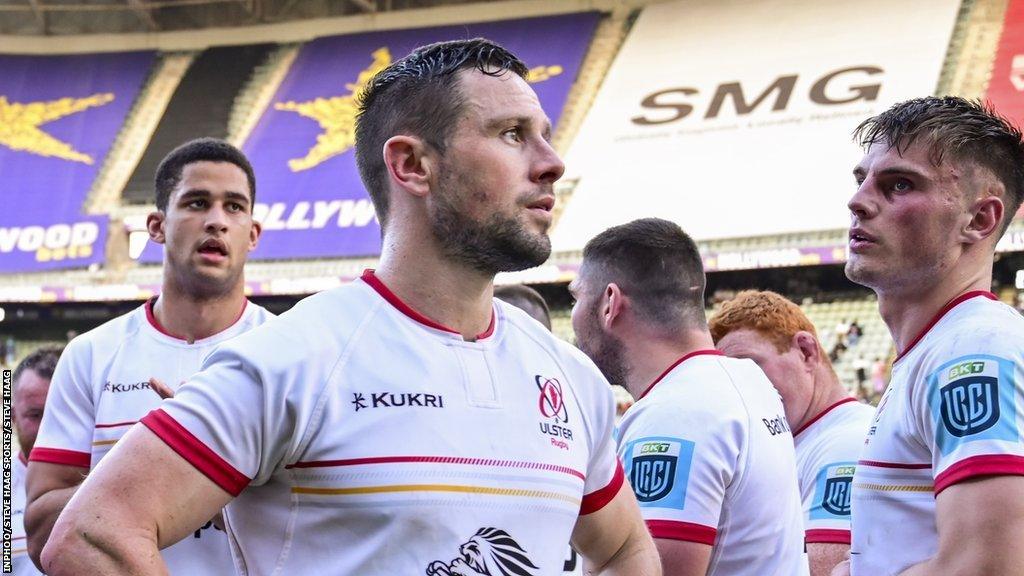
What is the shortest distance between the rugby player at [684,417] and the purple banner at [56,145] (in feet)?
78.7

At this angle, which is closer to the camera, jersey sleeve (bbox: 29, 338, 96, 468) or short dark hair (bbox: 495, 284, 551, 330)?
jersey sleeve (bbox: 29, 338, 96, 468)

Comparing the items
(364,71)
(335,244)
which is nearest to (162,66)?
(364,71)

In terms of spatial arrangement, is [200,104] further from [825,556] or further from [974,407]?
[974,407]

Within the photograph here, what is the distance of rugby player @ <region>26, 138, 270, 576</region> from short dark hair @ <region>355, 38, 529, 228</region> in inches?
67.8

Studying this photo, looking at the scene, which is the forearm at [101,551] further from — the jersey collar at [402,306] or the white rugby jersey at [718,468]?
the white rugby jersey at [718,468]

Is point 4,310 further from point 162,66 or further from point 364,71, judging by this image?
point 364,71

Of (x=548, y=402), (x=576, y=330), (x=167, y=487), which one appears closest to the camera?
(x=167, y=487)

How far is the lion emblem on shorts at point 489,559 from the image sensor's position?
226 cm

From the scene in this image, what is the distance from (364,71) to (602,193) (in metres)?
7.32

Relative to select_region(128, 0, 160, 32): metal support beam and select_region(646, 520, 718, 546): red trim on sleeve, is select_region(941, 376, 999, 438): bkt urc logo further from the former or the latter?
select_region(128, 0, 160, 32): metal support beam

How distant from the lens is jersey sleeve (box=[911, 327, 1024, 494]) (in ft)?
8.78

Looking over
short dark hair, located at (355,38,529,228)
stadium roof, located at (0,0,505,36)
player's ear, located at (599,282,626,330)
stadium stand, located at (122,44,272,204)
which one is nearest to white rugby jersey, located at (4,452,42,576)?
player's ear, located at (599,282,626,330)

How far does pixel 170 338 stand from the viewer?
4.43 meters

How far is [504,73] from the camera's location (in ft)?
8.65
